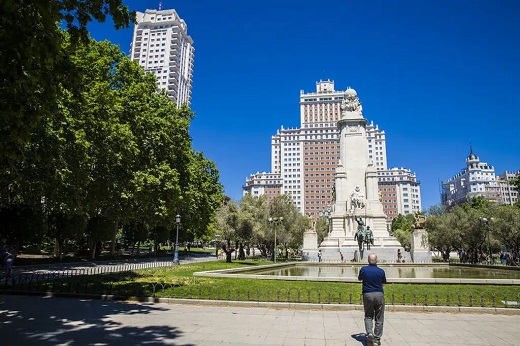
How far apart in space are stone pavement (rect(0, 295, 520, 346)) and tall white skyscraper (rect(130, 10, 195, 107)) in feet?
438

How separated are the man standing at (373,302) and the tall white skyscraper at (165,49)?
137229mm

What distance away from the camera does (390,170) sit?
17088cm

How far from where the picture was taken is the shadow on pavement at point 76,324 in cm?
793

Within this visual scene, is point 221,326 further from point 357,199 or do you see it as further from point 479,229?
point 479,229

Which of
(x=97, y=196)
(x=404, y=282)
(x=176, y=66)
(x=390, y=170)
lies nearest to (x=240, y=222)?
(x=97, y=196)

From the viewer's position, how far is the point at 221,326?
9.39 metres

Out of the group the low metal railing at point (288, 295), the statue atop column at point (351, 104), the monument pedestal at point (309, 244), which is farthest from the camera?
the statue atop column at point (351, 104)

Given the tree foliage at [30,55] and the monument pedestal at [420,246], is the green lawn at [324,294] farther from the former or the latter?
the monument pedestal at [420,246]

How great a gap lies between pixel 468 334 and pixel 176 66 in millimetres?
147042

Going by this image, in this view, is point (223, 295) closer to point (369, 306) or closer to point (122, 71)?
point (369, 306)

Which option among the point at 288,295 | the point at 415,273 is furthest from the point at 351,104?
the point at 288,295

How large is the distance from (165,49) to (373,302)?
496ft

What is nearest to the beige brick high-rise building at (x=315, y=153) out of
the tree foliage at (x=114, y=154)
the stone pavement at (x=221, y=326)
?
the tree foliage at (x=114, y=154)

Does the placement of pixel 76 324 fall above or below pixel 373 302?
below
